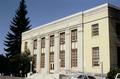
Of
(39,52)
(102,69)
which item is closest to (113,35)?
(102,69)

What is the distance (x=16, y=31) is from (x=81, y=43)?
42257mm

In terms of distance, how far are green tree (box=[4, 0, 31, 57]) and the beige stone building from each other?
25.0 metres

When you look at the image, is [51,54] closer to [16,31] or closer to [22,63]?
[22,63]

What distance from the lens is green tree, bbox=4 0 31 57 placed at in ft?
276

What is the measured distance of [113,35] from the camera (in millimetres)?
42812

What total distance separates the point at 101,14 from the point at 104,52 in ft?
20.8

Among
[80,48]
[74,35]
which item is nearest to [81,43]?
[80,48]

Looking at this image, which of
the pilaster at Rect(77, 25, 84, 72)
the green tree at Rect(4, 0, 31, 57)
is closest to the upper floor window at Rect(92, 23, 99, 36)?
the pilaster at Rect(77, 25, 84, 72)

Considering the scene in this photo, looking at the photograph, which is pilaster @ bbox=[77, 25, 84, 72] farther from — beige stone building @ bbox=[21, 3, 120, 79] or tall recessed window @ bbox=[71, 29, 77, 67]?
tall recessed window @ bbox=[71, 29, 77, 67]

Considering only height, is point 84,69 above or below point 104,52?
below

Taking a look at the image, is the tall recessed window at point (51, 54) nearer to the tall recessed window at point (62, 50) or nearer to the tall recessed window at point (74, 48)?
the tall recessed window at point (62, 50)

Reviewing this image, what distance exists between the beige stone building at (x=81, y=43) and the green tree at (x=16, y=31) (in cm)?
2501

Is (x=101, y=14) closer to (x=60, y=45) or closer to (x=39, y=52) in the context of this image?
(x=60, y=45)

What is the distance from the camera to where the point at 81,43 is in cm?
4722
